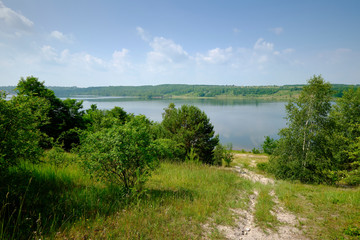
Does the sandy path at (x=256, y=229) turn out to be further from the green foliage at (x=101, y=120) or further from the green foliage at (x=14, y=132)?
the green foliage at (x=14, y=132)

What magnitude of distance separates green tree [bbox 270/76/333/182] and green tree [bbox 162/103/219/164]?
9059 millimetres

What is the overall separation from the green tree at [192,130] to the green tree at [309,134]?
29.7 feet

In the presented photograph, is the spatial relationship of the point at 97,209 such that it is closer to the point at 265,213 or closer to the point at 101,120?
the point at 265,213

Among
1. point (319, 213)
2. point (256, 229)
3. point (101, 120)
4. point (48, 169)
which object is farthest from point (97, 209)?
point (101, 120)

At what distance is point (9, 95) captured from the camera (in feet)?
14.5

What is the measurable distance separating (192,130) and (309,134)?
428 inches

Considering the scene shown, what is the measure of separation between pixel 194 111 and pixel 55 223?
17943 mm

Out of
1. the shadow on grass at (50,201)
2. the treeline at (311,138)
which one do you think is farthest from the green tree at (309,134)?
the shadow on grass at (50,201)

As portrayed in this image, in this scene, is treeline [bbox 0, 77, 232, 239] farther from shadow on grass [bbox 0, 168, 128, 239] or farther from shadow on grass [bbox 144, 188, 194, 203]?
shadow on grass [bbox 144, 188, 194, 203]

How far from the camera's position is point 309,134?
1246 centimetres

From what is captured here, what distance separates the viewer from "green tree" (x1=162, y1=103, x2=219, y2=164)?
20.1 metres

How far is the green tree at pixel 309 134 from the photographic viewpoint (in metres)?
12.5

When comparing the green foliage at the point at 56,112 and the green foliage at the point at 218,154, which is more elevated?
the green foliage at the point at 56,112

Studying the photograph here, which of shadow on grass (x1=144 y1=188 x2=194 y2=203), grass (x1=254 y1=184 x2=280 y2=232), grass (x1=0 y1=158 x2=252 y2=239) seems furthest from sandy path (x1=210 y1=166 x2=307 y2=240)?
shadow on grass (x1=144 y1=188 x2=194 y2=203)
